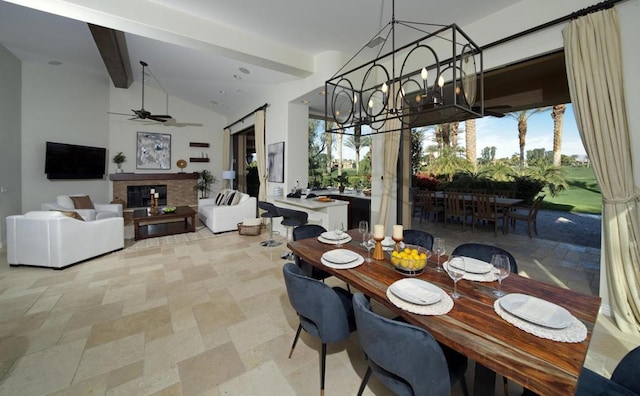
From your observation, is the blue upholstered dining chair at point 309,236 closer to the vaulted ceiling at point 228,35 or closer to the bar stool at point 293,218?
the bar stool at point 293,218

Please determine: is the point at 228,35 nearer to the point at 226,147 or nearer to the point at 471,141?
the point at 226,147

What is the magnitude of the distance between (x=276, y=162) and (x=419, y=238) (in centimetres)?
411

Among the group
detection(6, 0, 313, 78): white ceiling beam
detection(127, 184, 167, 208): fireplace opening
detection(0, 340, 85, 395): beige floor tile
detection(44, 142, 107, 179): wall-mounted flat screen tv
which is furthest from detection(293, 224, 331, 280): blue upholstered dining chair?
detection(127, 184, 167, 208): fireplace opening

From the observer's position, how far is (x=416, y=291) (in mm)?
1348

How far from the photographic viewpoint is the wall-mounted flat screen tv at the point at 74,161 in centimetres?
586

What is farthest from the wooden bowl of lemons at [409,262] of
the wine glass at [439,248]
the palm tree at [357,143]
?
the palm tree at [357,143]

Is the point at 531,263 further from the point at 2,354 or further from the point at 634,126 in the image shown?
the point at 2,354

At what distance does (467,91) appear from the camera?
5.48 feet

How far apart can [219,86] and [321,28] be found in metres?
3.90

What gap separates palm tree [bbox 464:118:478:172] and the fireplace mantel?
8484 mm

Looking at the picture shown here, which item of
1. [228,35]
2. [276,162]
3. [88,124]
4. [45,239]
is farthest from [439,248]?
[88,124]

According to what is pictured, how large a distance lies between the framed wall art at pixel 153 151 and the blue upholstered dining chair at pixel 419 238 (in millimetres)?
8275

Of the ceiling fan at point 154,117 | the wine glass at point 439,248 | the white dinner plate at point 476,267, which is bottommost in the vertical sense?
the white dinner plate at point 476,267

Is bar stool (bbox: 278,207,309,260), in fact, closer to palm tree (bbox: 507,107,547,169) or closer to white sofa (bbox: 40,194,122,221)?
white sofa (bbox: 40,194,122,221)
